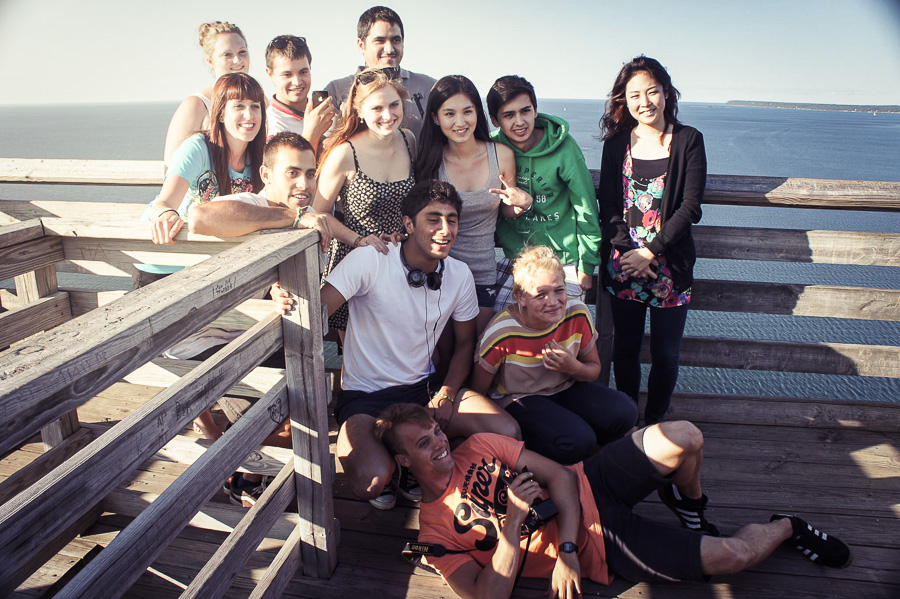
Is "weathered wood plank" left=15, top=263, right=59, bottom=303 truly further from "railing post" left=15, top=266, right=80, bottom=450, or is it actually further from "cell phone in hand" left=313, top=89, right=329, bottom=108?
"cell phone in hand" left=313, top=89, right=329, bottom=108

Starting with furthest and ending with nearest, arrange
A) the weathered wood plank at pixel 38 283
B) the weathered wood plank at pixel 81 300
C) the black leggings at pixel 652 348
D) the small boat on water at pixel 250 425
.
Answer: the black leggings at pixel 652 348
the weathered wood plank at pixel 81 300
the weathered wood plank at pixel 38 283
the small boat on water at pixel 250 425

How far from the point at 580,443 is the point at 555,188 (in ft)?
3.98

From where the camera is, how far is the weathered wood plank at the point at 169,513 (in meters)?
1.18

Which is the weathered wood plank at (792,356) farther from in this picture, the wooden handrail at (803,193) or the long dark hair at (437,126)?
the long dark hair at (437,126)

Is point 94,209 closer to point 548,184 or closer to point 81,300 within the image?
point 81,300

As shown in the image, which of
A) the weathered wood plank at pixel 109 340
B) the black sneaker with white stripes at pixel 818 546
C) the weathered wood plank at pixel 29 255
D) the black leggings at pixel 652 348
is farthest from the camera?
the black leggings at pixel 652 348

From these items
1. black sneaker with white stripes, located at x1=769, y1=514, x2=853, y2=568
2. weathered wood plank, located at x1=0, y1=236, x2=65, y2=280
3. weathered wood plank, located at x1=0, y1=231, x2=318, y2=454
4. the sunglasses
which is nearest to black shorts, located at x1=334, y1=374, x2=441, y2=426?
weathered wood plank, located at x1=0, y1=231, x2=318, y2=454

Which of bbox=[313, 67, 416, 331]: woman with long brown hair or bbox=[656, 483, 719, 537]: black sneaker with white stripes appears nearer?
bbox=[656, 483, 719, 537]: black sneaker with white stripes

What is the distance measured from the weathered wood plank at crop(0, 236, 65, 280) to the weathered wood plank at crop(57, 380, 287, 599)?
1030 mm

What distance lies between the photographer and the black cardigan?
8.29 feet

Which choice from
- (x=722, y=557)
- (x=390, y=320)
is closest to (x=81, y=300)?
(x=390, y=320)

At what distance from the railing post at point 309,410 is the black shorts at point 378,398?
38 cm

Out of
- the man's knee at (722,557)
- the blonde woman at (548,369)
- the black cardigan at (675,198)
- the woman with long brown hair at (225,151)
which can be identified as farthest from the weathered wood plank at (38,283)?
the man's knee at (722,557)

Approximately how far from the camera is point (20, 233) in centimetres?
195
